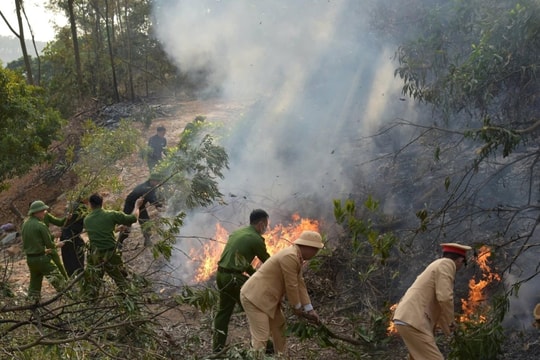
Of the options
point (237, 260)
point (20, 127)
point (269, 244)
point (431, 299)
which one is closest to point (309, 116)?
point (269, 244)

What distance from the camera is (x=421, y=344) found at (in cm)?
487

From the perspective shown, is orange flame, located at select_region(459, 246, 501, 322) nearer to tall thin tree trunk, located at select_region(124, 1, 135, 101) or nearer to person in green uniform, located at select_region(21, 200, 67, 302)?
person in green uniform, located at select_region(21, 200, 67, 302)

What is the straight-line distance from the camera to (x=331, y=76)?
437 inches

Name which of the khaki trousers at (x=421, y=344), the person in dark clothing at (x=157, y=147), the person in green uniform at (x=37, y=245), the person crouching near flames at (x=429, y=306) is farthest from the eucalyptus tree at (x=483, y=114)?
the person in dark clothing at (x=157, y=147)

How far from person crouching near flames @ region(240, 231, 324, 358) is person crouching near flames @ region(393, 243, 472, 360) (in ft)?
2.86

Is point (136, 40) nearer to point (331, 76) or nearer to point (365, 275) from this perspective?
point (331, 76)

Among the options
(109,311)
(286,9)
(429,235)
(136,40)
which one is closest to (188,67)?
(136,40)

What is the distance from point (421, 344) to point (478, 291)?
181 cm

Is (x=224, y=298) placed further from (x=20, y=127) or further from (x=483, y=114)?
(x=20, y=127)

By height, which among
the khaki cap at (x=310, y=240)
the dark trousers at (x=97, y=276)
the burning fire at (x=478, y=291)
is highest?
the khaki cap at (x=310, y=240)

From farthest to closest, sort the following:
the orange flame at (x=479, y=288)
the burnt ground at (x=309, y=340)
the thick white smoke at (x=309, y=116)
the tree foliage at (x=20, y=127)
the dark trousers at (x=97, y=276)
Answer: the tree foliage at (x=20, y=127)
the thick white smoke at (x=309, y=116)
the orange flame at (x=479, y=288)
the burnt ground at (x=309, y=340)
the dark trousers at (x=97, y=276)

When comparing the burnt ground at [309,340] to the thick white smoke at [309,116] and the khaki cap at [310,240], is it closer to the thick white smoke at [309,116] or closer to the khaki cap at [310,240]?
the khaki cap at [310,240]

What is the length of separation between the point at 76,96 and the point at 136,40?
507 cm

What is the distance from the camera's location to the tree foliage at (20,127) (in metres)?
13.4
